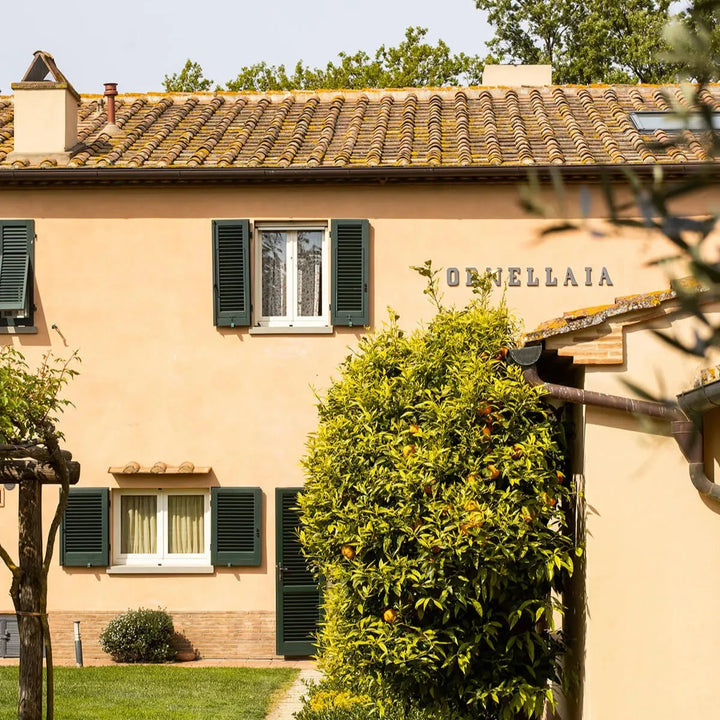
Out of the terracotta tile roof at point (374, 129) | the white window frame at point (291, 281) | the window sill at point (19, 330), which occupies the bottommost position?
the window sill at point (19, 330)

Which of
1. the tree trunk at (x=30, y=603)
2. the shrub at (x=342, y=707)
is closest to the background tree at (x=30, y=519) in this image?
the tree trunk at (x=30, y=603)

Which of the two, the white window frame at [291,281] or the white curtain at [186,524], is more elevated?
the white window frame at [291,281]

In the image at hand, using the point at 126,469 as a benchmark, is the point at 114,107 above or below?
above

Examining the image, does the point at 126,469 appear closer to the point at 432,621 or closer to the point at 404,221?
the point at 404,221

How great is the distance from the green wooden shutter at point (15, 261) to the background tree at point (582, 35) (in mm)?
18376

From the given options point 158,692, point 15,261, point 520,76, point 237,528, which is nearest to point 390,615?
point 158,692

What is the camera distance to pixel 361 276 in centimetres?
1565

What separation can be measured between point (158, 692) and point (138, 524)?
11.4 feet

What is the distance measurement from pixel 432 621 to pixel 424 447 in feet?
3.90

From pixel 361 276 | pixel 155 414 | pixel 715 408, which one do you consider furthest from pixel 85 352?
pixel 715 408

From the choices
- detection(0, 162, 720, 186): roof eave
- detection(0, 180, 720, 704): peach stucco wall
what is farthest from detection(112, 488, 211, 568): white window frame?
detection(0, 162, 720, 186): roof eave

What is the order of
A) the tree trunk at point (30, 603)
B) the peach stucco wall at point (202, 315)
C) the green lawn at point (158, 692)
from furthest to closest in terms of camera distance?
1. the peach stucco wall at point (202, 315)
2. the green lawn at point (158, 692)
3. the tree trunk at point (30, 603)

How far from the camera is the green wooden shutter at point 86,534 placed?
51.0 feet

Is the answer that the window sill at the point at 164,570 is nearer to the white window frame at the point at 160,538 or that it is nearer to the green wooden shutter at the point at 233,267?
the white window frame at the point at 160,538
